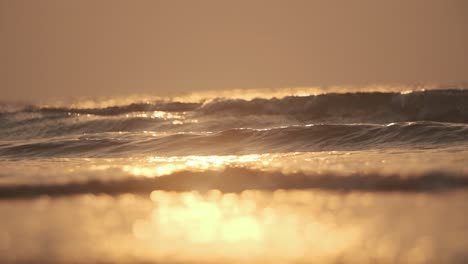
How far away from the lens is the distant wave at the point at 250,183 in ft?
14.2

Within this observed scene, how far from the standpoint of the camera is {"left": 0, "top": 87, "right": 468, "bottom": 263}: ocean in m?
3.08

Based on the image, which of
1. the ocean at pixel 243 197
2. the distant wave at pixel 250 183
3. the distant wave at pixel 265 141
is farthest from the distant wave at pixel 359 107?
the distant wave at pixel 250 183

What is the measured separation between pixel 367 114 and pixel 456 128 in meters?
6.52

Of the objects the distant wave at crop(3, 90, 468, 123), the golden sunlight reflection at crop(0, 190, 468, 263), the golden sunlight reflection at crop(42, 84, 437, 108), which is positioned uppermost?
the golden sunlight reflection at crop(42, 84, 437, 108)

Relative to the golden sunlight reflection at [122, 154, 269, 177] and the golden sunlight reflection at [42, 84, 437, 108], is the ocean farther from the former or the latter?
the golden sunlight reflection at [42, 84, 437, 108]

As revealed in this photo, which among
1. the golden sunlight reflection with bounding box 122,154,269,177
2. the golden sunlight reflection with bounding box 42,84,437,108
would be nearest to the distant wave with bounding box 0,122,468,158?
→ the golden sunlight reflection with bounding box 122,154,269,177

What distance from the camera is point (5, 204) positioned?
4254mm

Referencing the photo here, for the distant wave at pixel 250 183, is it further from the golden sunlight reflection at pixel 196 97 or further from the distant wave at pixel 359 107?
the golden sunlight reflection at pixel 196 97

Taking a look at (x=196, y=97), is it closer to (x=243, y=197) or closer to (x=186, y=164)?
(x=186, y=164)

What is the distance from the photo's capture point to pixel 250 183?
15.4 ft

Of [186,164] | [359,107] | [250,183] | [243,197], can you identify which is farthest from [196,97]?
[243,197]

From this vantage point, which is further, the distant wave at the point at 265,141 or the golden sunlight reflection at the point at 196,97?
the golden sunlight reflection at the point at 196,97

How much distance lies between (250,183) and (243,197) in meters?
0.40

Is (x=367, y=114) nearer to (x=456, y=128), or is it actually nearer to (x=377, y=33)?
(x=456, y=128)
